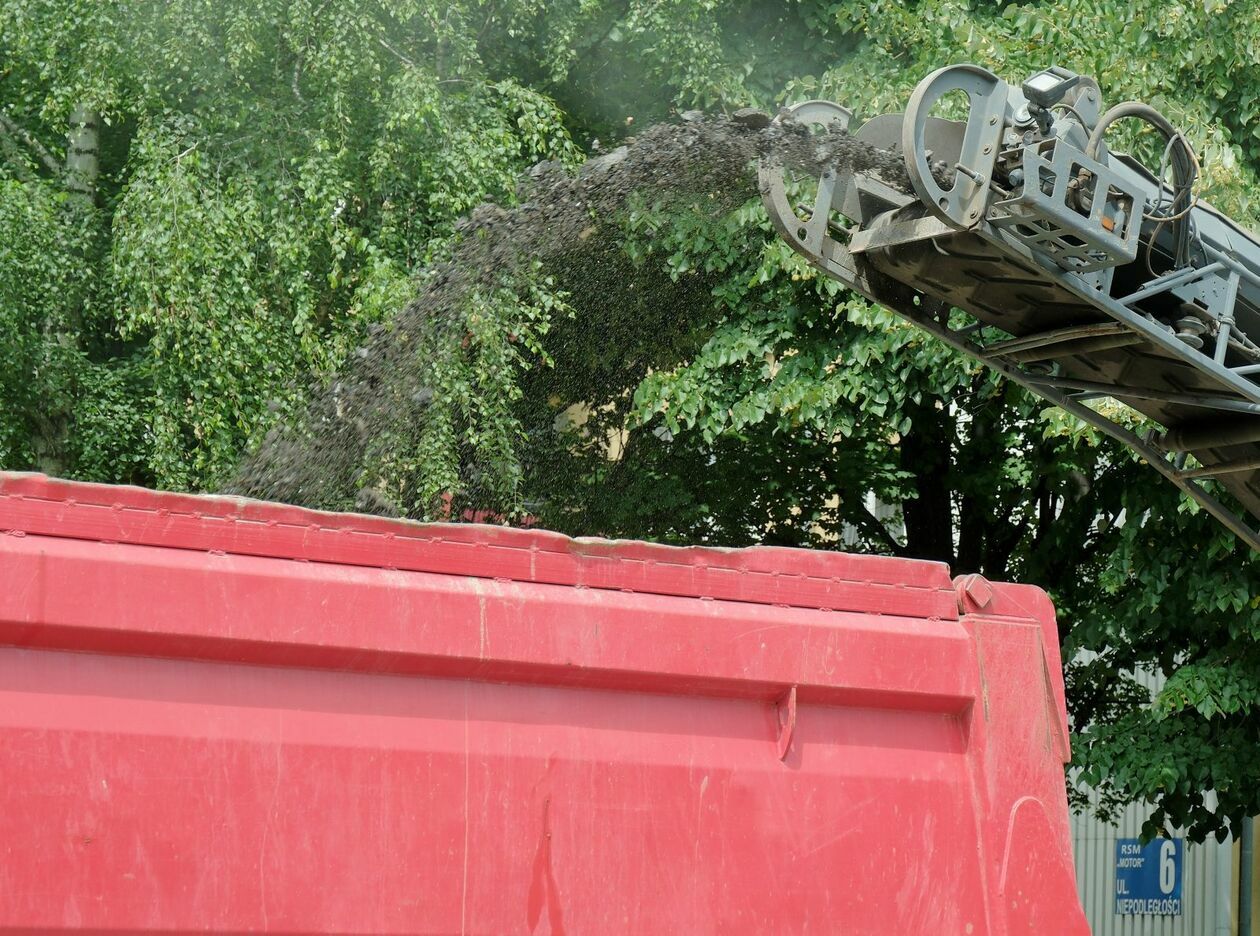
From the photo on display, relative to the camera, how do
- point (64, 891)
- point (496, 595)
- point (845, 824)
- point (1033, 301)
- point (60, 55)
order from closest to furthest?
1. point (64, 891)
2. point (496, 595)
3. point (845, 824)
4. point (1033, 301)
5. point (60, 55)

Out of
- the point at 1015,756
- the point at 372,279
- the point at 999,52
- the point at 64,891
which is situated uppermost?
the point at 999,52

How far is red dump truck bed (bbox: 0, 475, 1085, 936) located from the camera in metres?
3.02

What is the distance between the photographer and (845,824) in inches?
143

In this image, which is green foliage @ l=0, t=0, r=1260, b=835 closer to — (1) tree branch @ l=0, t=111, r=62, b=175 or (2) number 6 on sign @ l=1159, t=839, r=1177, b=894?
(1) tree branch @ l=0, t=111, r=62, b=175

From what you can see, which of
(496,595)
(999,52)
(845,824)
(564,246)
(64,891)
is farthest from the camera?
(999,52)

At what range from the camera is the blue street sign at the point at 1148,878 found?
16922mm

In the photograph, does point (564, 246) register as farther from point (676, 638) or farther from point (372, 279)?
point (676, 638)

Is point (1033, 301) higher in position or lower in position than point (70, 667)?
higher

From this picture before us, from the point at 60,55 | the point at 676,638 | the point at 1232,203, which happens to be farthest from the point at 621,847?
the point at 60,55

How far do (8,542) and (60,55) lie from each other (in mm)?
8817

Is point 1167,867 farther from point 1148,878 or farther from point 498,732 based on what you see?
point 498,732

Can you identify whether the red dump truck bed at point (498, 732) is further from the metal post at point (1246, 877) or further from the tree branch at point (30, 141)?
the metal post at point (1246, 877)

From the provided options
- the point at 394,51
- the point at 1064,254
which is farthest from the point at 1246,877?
the point at 1064,254

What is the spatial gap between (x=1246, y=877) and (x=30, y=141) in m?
14.0
